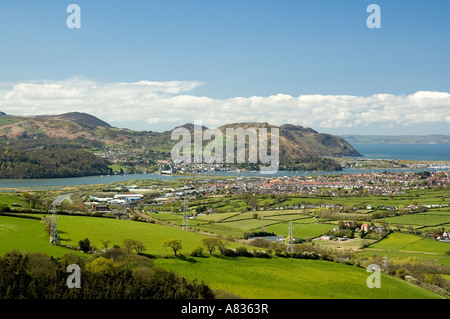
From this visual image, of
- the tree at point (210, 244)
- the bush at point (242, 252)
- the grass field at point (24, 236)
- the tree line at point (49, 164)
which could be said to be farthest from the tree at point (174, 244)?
the tree line at point (49, 164)

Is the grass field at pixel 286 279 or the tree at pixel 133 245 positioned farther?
the tree at pixel 133 245

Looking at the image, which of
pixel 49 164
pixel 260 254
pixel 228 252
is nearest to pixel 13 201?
pixel 228 252

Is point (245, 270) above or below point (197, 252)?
below

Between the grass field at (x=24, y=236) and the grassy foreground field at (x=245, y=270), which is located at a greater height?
the grass field at (x=24, y=236)

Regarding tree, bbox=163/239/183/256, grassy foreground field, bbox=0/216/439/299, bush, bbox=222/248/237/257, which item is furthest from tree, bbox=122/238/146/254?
bush, bbox=222/248/237/257

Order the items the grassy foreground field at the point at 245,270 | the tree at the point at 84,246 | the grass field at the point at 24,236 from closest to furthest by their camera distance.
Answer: the grassy foreground field at the point at 245,270
the grass field at the point at 24,236
the tree at the point at 84,246

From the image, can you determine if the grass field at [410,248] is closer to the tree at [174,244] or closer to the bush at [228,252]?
the bush at [228,252]

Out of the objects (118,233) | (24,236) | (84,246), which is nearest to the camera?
(84,246)

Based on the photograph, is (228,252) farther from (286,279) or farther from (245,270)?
(286,279)

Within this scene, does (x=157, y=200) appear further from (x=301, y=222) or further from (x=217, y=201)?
(x=301, y=222)
